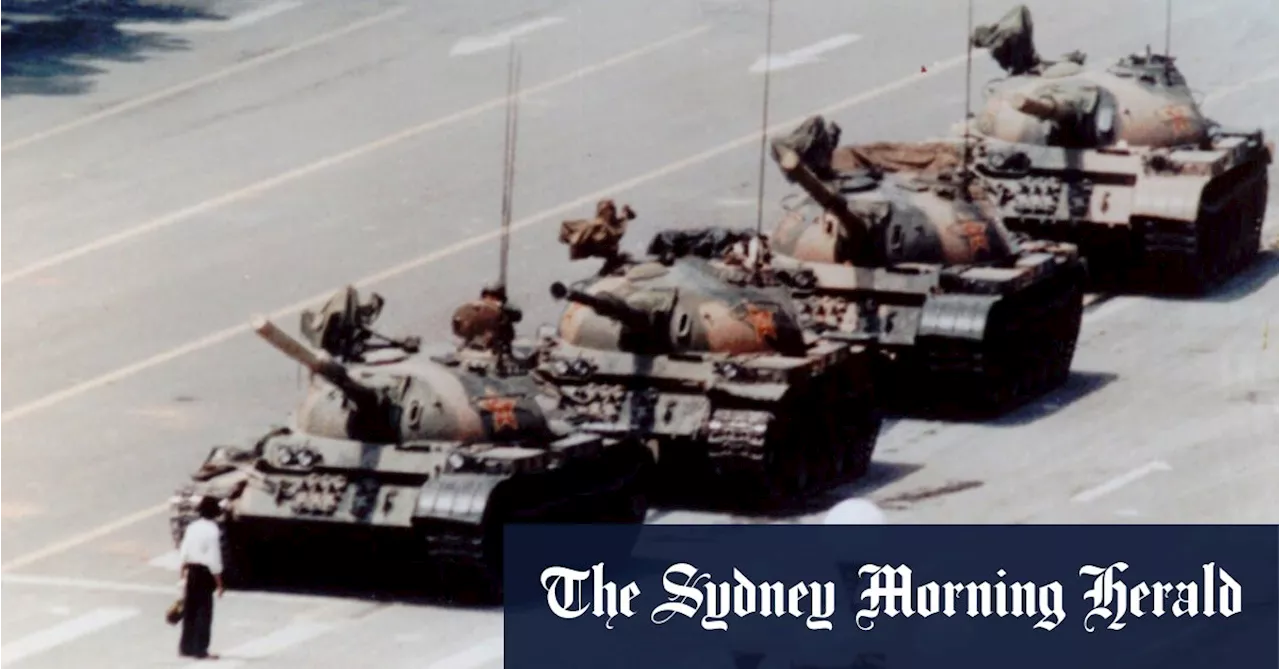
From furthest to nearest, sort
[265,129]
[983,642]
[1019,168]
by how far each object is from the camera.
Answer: [265,129] < [1019,168] < [983,642]

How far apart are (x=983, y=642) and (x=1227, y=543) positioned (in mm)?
5013

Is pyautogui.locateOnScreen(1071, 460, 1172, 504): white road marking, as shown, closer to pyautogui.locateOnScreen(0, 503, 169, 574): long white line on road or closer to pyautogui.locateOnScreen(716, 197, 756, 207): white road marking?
pyautogui.locateOnScreen(0, 503, 169, 574): long white line on road

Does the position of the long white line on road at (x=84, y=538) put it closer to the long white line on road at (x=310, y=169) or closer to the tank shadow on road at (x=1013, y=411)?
the tank shadow on road at (x=1013, y=411)

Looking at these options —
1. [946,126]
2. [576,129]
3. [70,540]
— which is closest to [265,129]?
[576,129]

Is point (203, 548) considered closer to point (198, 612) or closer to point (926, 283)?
point (198, 612)

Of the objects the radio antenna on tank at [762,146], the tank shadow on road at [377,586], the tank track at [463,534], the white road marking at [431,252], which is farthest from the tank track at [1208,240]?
the tank shadow on road at [377,586]

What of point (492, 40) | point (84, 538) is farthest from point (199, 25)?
point (84, 538)

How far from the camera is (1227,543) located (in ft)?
127

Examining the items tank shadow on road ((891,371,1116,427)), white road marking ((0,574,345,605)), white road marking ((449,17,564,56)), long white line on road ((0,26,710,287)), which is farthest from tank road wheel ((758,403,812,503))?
white road marking ((449,17,564,56))

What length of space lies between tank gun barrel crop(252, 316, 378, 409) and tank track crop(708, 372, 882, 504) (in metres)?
4.80

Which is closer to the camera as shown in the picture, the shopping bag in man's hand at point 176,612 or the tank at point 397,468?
the shopping bag in man's hand at point 176,612

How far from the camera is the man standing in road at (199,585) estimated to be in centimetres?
3444

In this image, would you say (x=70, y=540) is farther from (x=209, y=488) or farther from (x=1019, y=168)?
(x=1019, y=168)

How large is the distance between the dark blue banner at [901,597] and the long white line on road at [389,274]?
17.8 ft
